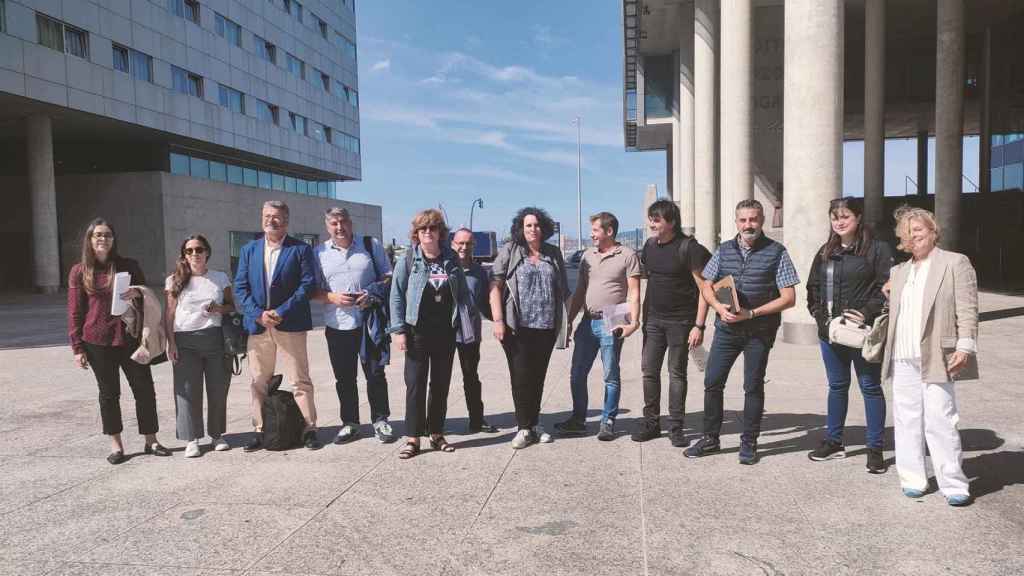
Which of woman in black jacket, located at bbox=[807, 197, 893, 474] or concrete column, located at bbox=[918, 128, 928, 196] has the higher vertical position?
concrete column, located at bbox=[918, 128, 928, 196]

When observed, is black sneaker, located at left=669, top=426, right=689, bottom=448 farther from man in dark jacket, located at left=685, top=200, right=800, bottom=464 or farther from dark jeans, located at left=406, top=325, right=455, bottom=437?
dark jeans, located at left=406, top=325, right=455, bottom=437

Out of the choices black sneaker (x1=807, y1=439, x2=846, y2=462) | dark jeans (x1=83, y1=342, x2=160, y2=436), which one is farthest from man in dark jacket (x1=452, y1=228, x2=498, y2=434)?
black sneaker (x1=807, y1=439, x2=846, y2=462)

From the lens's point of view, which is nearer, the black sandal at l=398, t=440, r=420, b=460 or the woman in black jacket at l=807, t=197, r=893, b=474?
the woman in black jacket at l=807, t=197, r=893, b=474

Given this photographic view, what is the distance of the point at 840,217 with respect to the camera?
187 inches

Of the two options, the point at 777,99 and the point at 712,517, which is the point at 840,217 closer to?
the point at 712,517

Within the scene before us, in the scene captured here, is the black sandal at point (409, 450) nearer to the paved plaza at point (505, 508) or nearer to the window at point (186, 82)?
the paved plaza at point (505, 508)

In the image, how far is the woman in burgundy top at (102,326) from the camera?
5238 millimetres

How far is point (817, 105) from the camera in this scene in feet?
34.3

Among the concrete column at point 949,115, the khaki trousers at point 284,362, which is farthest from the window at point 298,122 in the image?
the khaki trousers at point 284,362

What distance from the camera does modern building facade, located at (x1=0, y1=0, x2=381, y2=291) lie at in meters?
27.3

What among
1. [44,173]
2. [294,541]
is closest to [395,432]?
[294,541]

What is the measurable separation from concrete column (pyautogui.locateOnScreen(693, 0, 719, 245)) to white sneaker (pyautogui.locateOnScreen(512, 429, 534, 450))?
19.8 metres

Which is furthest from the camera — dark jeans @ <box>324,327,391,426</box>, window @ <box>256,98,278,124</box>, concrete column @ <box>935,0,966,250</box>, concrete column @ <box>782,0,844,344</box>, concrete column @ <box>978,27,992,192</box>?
window @ <box>256,98,278,124</box>

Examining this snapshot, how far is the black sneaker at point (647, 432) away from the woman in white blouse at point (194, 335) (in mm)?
3325
